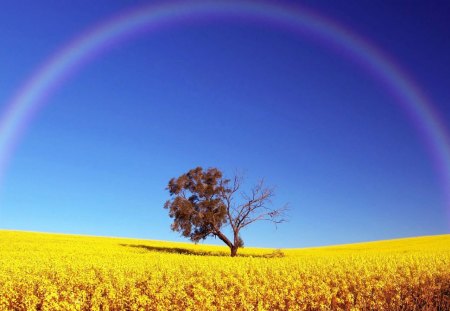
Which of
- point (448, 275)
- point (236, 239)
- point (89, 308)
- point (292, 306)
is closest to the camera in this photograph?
point (292, 306)

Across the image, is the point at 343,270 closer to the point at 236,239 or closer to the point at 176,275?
the point at 176,275

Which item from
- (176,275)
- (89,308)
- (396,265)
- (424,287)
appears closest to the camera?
(89,308)

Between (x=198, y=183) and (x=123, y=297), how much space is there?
3485 centimetres

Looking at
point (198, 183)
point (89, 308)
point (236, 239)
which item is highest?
point (198, 183)

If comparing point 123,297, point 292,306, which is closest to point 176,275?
point 123,297

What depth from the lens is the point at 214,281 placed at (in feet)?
49.2

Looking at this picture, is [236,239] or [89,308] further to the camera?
[236,239]

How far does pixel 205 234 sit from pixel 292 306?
114 feet

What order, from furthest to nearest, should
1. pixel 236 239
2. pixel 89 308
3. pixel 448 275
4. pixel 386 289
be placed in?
pixel 236 239 → pixel 448 275 → pixel 386 289 → pixel 89 308

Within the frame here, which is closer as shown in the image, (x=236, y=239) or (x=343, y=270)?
(x=343, y=270)

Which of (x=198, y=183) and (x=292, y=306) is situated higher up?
(x=198, y=183)

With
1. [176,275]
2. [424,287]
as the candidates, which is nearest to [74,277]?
[176,275]

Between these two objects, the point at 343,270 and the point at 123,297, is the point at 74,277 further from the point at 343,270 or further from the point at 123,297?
the point at 343,270

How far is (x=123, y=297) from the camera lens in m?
11.8
